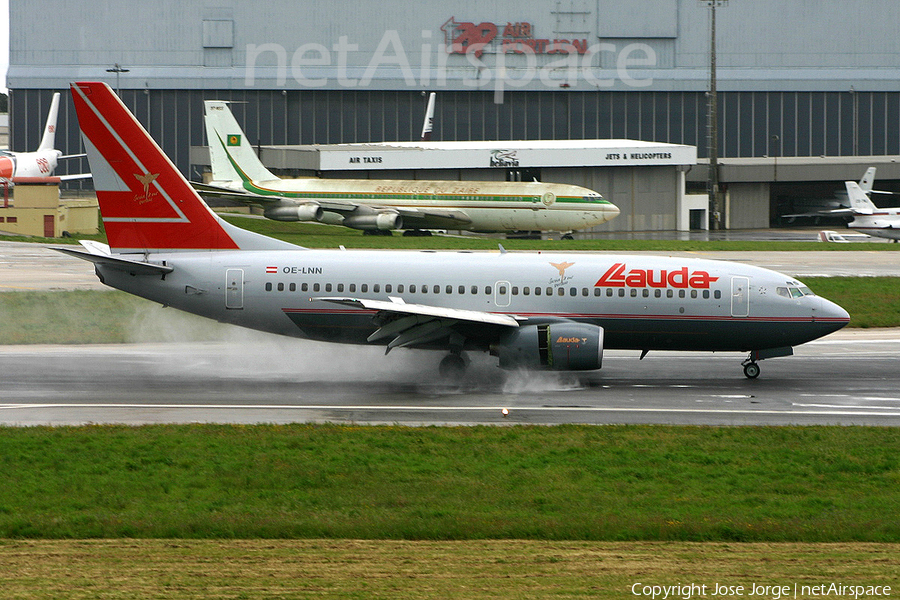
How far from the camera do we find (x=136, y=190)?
1084 inches

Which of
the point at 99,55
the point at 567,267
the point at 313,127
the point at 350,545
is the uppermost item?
the point at 99,55

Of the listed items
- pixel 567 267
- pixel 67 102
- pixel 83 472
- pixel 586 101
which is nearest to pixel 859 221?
pixel 586 101

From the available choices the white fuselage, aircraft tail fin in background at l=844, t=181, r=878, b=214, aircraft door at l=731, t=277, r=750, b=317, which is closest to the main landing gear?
the white fuselage

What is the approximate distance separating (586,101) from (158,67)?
44543 mm

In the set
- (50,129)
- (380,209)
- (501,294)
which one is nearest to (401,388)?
(501,294)

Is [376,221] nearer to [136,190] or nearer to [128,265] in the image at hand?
[136,190]

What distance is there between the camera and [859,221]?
7538cm

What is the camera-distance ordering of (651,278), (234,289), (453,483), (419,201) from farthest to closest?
1. (419,201)
2. (651,278)
3. (234,289)
4. (453,483)

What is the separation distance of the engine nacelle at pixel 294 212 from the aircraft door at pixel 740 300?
4449cm

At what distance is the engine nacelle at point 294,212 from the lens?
6819cm

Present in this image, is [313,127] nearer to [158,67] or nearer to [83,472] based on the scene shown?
[158,67]

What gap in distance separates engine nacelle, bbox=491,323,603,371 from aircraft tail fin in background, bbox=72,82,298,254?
8.10m

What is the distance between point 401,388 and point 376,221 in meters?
43.0

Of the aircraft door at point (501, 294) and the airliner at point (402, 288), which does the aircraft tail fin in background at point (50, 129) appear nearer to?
the airliner at point (402, 288)
